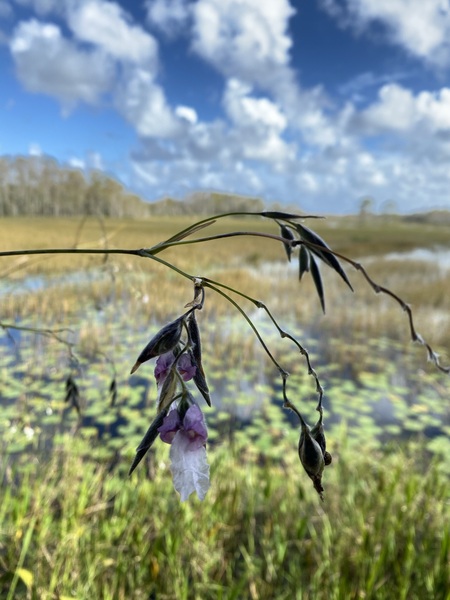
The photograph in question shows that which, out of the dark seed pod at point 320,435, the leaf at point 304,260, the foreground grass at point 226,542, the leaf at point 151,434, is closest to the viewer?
the leaf at point 151,434

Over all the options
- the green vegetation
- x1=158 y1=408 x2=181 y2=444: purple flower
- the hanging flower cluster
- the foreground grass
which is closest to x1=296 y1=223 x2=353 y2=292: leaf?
the hanging flower cluster

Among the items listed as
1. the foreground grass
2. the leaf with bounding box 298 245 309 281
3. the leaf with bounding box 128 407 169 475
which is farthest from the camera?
the foreground grass

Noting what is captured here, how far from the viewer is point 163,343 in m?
0.46

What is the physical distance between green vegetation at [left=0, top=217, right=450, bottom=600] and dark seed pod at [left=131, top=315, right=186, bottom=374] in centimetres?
69

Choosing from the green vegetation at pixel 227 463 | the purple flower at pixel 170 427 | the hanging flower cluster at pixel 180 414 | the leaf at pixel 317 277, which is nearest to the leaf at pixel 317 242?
the leaf at pixel 317 277

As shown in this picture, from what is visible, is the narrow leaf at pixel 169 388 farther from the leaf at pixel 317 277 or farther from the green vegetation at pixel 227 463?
the green vegetation at pixel 227 463

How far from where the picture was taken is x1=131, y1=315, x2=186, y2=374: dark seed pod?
0.46 m

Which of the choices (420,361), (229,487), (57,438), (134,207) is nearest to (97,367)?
(57,438)

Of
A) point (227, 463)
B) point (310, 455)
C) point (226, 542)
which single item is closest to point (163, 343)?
point (310, 455)

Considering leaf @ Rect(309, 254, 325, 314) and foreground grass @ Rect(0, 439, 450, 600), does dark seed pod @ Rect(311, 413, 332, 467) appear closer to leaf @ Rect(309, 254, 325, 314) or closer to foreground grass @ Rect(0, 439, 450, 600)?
leaf @ Rect(309, 254, 325, 314)

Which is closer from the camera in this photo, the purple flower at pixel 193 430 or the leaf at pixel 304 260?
the purple flower at pixel 193 430

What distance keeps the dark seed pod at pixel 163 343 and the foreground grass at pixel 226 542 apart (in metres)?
1.40

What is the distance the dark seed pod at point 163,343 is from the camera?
46 centimetres

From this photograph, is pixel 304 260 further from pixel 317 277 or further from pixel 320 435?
pixel 320 435
